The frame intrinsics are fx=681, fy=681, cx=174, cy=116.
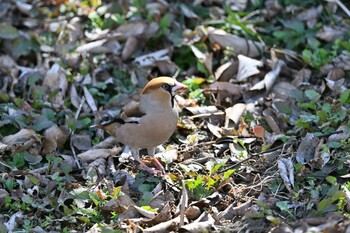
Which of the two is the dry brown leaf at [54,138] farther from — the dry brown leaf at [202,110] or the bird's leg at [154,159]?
the dry brown leaf at [202,110]

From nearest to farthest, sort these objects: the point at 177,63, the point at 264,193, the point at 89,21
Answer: the point at 264,193 → the point at 177,63 → the point at 89,21

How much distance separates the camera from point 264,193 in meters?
4.55

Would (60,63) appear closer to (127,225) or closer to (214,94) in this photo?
(214,94)

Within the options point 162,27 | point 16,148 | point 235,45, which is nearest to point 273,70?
point 235,45

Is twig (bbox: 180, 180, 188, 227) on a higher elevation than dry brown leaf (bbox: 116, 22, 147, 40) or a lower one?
higher

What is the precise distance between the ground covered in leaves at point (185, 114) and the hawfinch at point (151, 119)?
0.23 meters

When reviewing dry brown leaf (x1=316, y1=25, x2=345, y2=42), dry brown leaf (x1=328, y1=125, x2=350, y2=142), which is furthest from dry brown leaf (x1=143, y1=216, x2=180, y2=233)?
dry brown leaf (x1=316, y1=25, x2=345, y2=42)

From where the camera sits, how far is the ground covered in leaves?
172 inches

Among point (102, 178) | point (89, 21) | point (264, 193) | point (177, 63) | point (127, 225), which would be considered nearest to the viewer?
point (127, 225)

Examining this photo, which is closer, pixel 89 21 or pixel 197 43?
pixel 197 43

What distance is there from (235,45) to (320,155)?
Result: 1956mm

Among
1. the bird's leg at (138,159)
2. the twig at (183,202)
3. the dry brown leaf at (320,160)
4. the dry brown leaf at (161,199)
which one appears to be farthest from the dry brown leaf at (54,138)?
the dry brown leaf at (320,160)

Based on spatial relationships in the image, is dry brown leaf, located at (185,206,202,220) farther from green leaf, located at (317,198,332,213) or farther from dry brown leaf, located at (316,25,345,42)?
dry brown leaf, located at (316,25,345,42)

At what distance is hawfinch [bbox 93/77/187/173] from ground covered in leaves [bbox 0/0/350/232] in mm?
232
